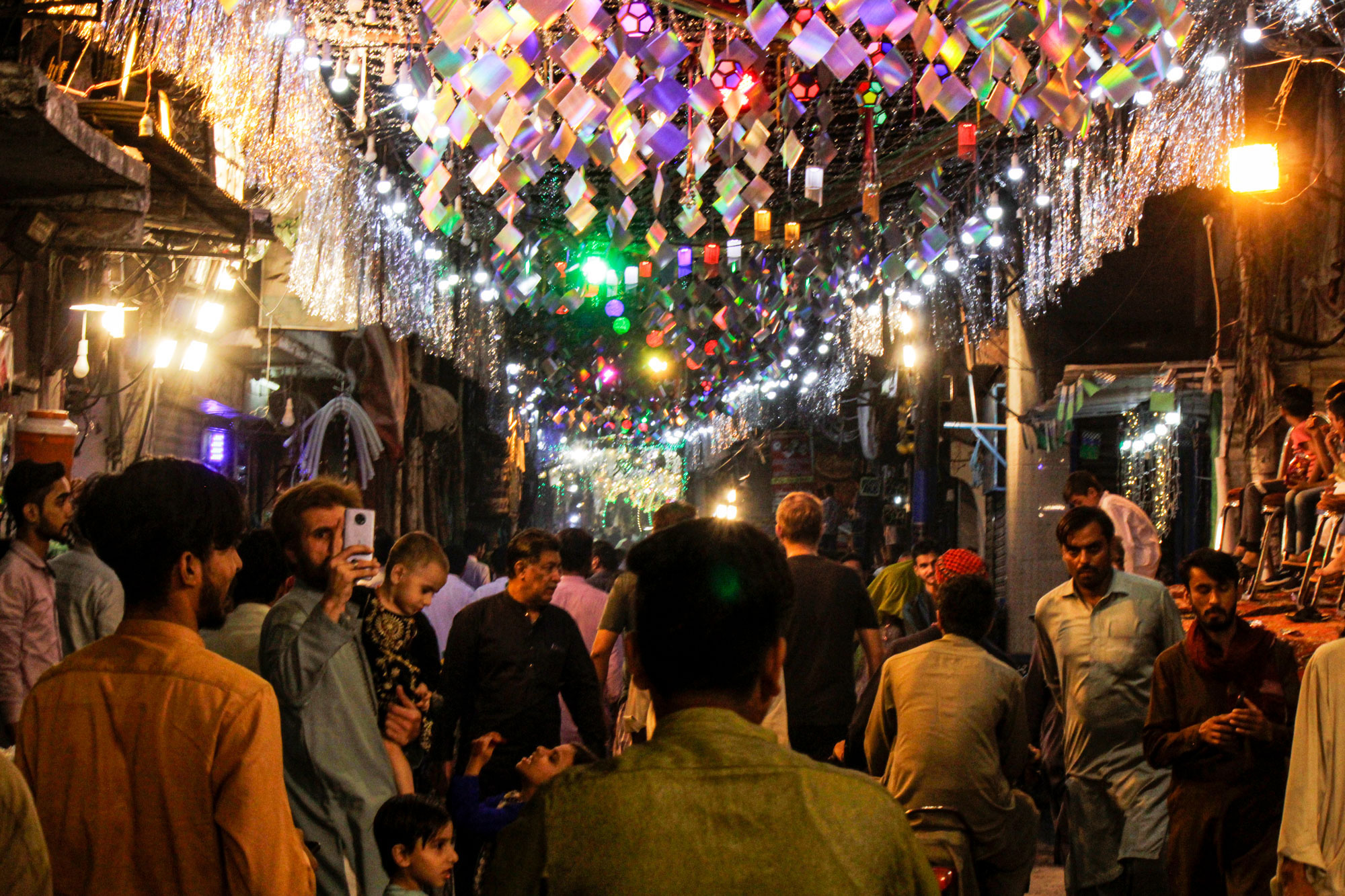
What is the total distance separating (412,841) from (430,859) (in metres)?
0.10

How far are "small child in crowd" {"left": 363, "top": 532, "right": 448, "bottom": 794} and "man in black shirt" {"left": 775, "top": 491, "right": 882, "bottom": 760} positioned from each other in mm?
1713

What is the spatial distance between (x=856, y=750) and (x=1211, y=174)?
19.9 ft

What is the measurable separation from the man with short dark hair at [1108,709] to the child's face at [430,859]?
2.97 meters

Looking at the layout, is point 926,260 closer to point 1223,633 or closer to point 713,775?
point 1223,633

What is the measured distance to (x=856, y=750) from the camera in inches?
204

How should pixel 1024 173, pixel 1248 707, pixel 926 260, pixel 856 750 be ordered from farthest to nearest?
1. pixel 1024 173
2. pixel 926 260
3. pixel 856 750
4. pixel 1248 707

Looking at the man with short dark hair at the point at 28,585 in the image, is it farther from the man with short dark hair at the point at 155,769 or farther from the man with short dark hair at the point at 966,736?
the man with short dark hair at the point at 966,736

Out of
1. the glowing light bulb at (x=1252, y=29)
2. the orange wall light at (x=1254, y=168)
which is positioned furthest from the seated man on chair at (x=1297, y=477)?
the glowing light bulb at (x=1252, y=29)

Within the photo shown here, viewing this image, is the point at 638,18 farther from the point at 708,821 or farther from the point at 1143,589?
the point at 708,821

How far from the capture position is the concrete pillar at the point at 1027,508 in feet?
50.6

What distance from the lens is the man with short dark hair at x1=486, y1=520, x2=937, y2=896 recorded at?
61.6 inches

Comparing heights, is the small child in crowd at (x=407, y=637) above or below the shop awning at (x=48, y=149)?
below

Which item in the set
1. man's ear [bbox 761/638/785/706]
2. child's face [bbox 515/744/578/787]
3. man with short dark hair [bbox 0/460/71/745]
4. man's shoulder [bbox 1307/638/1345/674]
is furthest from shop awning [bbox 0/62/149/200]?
man's shoulder [bbox 1307/638/1345/674]

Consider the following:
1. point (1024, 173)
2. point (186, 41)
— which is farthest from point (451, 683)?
point (1024, 173)
